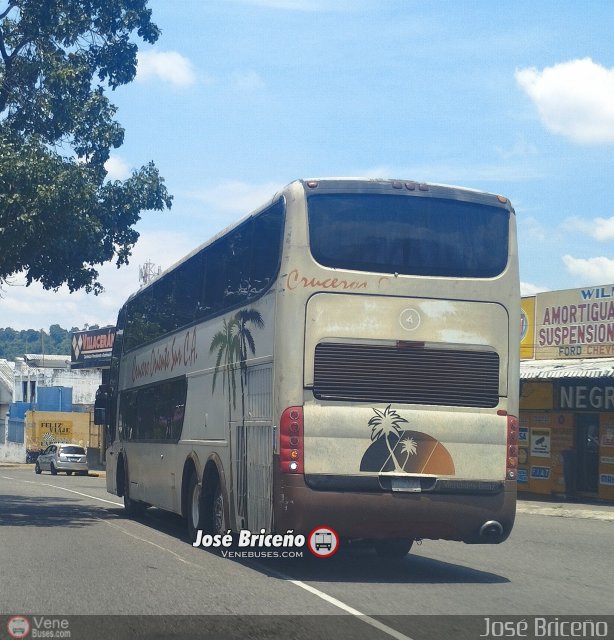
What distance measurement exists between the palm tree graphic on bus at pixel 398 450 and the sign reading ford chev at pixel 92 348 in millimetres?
54779

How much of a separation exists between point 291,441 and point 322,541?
1.47 metres

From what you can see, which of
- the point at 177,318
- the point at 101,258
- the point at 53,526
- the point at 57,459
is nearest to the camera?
the point at 177,318

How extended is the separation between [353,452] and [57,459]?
42164 mm

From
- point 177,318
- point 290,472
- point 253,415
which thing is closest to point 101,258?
point 177,318

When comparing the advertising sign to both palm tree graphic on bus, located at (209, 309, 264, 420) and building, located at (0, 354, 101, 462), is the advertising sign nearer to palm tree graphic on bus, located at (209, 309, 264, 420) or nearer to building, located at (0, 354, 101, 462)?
palm tree graphic on bus, located at (209, 309, 264, 420)

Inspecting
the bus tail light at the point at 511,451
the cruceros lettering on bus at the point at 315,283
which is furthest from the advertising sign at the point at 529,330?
the cruceros lettering on bus at the point at 315,283

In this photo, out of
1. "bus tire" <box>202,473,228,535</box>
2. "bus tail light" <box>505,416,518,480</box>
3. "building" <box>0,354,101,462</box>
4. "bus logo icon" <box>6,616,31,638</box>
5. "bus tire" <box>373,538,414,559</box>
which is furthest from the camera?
"building" <box>0,354,101,462</box>

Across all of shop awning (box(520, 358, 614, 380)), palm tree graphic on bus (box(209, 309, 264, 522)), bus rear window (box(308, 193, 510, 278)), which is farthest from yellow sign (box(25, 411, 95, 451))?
bus rear window (box(308, 193, 510, 278))

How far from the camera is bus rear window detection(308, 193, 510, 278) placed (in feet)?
39.7

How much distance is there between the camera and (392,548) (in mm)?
14477

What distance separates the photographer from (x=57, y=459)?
5175 centimetres

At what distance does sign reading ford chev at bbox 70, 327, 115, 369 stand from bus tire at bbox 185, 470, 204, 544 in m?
50.1

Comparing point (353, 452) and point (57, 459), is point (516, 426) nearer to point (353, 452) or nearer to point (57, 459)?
point (353, 452)

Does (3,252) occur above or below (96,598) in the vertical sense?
above
